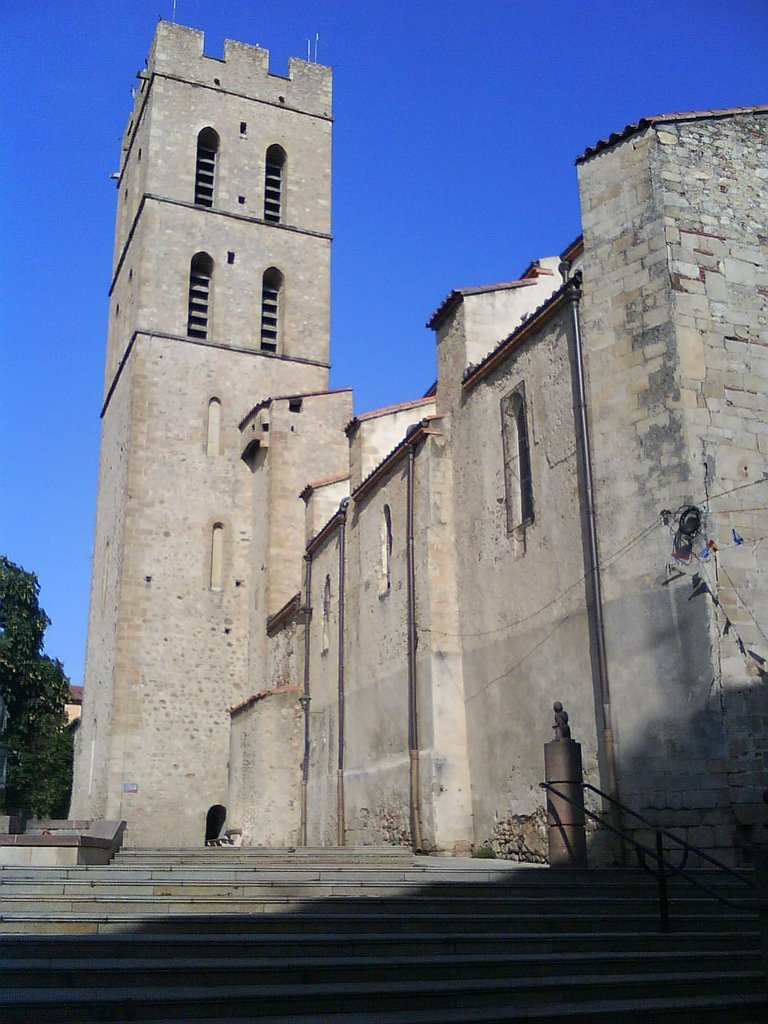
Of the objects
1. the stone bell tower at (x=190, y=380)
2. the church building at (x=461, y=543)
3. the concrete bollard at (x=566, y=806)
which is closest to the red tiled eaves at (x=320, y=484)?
the church building at (x=461, y=543)

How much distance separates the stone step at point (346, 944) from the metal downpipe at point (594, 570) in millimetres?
4074

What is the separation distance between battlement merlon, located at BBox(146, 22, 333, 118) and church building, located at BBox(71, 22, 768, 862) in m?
3.78

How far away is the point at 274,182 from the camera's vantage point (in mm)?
39562

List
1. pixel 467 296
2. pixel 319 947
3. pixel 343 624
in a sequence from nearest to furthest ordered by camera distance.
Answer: pixel 319 947, pixel 467 296, pixel 343 624

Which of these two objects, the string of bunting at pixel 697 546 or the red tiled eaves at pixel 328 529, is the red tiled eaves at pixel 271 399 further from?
the string of bunting at pixel 697 546

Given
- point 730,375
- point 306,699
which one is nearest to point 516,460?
point 730,375

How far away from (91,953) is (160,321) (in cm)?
2979

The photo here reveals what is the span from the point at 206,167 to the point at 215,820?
23.1 meters

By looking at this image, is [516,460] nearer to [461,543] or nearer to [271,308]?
[461,543]

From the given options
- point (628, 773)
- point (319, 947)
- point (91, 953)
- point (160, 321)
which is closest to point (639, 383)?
point (628, 773)

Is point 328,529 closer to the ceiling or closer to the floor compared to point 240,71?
closer to the floor

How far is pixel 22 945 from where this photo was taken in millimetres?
6930

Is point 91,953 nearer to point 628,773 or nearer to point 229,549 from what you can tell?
point 628,773

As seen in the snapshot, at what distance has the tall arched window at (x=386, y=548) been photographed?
20.7 m
